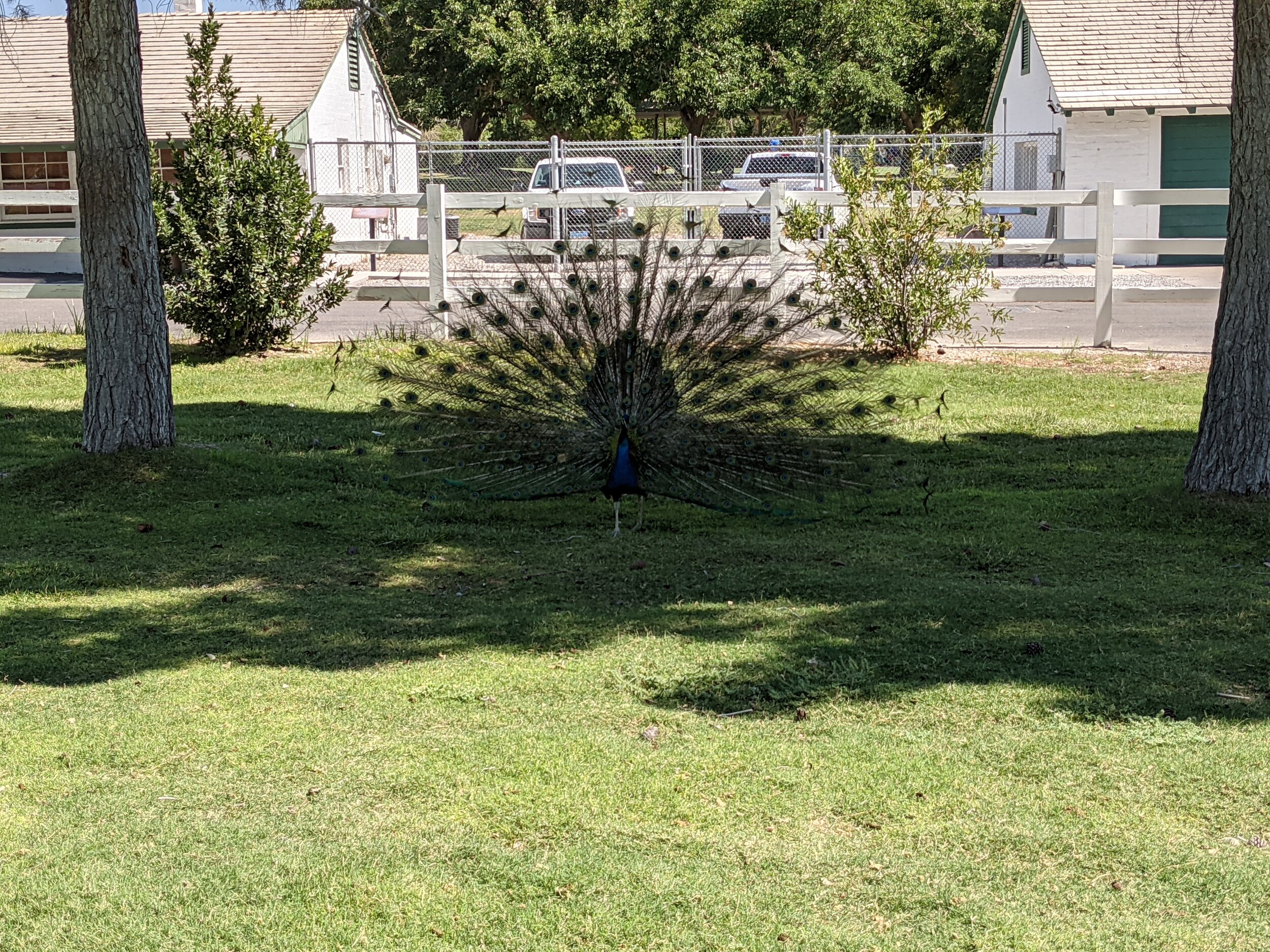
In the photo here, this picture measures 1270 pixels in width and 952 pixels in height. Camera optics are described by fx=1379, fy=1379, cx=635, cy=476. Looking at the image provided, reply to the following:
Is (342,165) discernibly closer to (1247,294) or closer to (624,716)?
(1247,294)

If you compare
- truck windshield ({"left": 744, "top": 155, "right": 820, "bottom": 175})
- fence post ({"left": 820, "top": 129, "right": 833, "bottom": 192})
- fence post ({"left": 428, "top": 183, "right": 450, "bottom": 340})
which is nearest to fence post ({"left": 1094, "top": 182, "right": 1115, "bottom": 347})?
fence post ({"left": 428, "top": 183, "right": 450, "bottom": 340})

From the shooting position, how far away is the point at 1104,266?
1438 centimetres

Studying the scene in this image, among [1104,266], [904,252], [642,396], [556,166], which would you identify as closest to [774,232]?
[904,252]

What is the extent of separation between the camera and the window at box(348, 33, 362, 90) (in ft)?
102

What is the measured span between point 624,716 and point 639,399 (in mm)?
2811

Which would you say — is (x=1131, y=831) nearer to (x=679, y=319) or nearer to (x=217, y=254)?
(x=679, y=319)

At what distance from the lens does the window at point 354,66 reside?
102 ft

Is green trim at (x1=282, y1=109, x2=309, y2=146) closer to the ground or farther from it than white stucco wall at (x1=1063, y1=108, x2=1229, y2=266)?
farther from it

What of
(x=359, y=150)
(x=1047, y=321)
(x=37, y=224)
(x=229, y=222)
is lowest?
(x=1047, y=321)

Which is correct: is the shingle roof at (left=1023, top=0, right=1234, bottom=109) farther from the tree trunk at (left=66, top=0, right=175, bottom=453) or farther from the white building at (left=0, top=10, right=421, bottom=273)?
the tree trunk at (left=66, top=0, right=175, bottom=453)

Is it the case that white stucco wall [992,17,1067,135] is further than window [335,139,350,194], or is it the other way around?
white stucco wall [992,17,1067,135]

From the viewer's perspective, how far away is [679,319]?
7906 millimetres

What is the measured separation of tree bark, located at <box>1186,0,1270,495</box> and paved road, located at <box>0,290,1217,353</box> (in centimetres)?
675

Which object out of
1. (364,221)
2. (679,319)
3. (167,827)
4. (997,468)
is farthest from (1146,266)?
(167,827)
